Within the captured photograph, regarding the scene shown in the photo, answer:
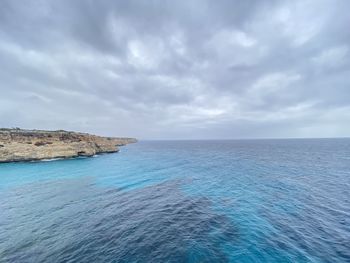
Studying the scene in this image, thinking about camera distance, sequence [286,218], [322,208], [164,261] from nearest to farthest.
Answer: [164,261] → [286,218] → [322,208]

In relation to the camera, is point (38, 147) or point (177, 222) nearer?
point (177, 222)

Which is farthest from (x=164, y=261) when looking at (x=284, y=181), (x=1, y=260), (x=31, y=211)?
(x=284, y=181)

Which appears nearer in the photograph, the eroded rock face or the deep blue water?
the deep blue water

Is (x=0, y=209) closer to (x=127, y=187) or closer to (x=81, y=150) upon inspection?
(x=127, y=187)

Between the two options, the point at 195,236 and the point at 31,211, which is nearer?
the point at 195,236

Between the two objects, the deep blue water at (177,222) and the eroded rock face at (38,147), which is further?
the eroded rock face at (38,147)

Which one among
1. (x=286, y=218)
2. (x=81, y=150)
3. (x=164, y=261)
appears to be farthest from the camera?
(x=81, y=150)

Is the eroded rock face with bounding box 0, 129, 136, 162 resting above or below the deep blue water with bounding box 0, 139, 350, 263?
above

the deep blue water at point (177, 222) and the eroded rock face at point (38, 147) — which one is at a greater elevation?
the eroded rock face at point (38, 147)

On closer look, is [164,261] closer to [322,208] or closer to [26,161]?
[322,208]

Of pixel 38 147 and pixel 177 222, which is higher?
pixel 38 147

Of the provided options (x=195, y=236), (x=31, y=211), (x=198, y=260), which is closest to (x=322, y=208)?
(x=195, y=236)
